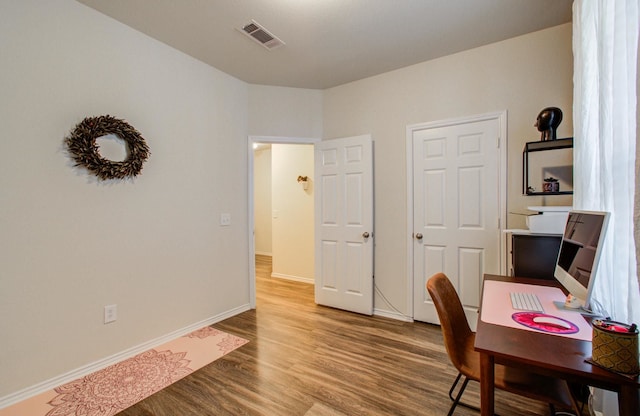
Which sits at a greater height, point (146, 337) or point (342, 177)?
point (342, 177)

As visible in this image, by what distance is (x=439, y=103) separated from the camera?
2.95 metres

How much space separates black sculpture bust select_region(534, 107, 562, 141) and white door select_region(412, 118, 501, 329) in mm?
443

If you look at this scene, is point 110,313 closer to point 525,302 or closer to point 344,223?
point 344,223

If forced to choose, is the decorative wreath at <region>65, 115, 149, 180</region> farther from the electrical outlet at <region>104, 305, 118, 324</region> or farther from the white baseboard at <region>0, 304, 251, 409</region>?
the white baseboard at <region>0, 304, 251, 409</region>

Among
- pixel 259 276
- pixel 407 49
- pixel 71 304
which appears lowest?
pixel 259 276

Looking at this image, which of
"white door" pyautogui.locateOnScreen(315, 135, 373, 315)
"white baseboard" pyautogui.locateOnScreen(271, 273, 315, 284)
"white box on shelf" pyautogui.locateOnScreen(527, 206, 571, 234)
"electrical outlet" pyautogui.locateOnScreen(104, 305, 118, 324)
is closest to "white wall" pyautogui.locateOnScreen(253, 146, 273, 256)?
"white baseboard" pyautogui.locateOnScreen(271, 273, 315, 284)

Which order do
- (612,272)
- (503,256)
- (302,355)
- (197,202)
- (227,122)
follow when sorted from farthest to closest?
(227,122)
(197,202)
(503,256)
(302,355)
(612,272)

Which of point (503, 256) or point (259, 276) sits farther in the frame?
point (259, 276)

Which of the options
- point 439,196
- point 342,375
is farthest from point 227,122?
point 342,375

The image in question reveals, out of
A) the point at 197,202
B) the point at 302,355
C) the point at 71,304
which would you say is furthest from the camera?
the point at 197,202

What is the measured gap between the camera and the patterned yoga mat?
1.79 m

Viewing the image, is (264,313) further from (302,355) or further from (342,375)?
(342,375)

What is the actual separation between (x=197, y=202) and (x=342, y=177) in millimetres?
1637

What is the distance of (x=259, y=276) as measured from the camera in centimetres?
516
